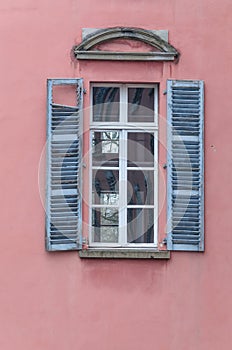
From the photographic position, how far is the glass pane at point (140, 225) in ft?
42.3

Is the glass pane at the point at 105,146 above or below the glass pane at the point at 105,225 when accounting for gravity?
above

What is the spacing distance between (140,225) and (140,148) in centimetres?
82

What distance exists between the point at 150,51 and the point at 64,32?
930 mm

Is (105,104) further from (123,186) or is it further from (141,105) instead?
(123,186)

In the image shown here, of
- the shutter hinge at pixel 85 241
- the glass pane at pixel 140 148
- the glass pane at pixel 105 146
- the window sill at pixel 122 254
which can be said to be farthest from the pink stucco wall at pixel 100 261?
the glass pane at pixel 105 146

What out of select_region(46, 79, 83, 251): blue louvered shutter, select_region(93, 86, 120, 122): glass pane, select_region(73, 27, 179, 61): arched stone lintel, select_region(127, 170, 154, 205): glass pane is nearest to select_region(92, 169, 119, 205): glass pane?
select_region(127, 170, 154, 205): glass pane

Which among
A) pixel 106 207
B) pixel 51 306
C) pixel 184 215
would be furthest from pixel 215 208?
pixel 51 306

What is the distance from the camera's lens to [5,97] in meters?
12.9

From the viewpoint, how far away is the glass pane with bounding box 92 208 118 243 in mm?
12883

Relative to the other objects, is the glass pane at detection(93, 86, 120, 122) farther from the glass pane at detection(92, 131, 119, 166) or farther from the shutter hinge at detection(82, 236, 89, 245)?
the shutter hinge at detection(82, 236, 89, 245)

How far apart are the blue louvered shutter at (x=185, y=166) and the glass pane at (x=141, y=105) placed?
0.26m

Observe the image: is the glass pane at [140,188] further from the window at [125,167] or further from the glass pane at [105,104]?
the glass pane at [105,104]

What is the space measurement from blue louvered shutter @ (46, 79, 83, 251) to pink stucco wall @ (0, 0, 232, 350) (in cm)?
12

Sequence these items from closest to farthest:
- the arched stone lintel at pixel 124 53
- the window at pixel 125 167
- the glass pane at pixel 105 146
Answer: the window at pixel 125 167 < the arched stone lintel at pixel 124 53 < the glass pane at pixel 105 146
